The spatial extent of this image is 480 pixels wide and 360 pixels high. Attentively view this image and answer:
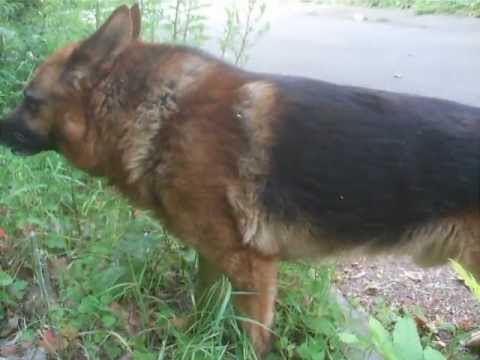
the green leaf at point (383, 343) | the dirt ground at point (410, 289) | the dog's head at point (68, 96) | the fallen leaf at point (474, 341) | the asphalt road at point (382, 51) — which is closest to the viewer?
the green leaf at point (383, 343)

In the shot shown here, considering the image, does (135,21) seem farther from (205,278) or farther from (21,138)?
(205,278)

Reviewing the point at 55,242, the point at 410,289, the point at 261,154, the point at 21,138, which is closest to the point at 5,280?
the point at 55,242

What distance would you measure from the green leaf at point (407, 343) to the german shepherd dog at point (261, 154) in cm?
118

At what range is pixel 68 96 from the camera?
3.20m

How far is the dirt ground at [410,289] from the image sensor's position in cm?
386

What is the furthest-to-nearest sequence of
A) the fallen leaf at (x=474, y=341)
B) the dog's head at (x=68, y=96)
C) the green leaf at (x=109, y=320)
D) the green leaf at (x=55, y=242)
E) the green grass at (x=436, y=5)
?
the green grass at (x=436, y=5), the green leaf at (x=55, y=242), the fallen leaf at (x=474, y=341), the dog's head at (x=68, y=96), the green leaf at (x=109, y=320)

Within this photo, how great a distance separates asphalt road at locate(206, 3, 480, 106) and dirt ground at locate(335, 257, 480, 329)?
2829mm

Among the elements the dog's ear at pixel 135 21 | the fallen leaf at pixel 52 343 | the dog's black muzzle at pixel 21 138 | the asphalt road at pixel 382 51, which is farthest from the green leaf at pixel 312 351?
the asphalt road at pixel 382 51

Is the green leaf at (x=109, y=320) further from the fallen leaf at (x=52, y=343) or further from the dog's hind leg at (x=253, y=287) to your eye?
the dog's hind leg at (x=253, y=287)

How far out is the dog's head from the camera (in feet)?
10.4

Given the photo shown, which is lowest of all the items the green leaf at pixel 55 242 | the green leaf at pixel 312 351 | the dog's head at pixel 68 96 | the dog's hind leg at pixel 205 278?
the green leaf at pixel 55 242

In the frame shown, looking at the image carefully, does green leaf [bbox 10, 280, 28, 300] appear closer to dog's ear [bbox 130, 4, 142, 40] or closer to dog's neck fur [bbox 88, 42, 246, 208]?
dog's neck fur [bbox 88, 42, 246, 208]

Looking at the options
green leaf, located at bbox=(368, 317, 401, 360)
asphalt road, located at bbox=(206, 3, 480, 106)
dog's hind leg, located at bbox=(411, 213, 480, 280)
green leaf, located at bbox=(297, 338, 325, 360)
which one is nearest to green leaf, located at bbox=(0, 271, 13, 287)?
green leaf, located at bbox=(297, 338, 325, 360)

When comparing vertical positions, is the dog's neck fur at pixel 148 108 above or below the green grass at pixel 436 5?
above
